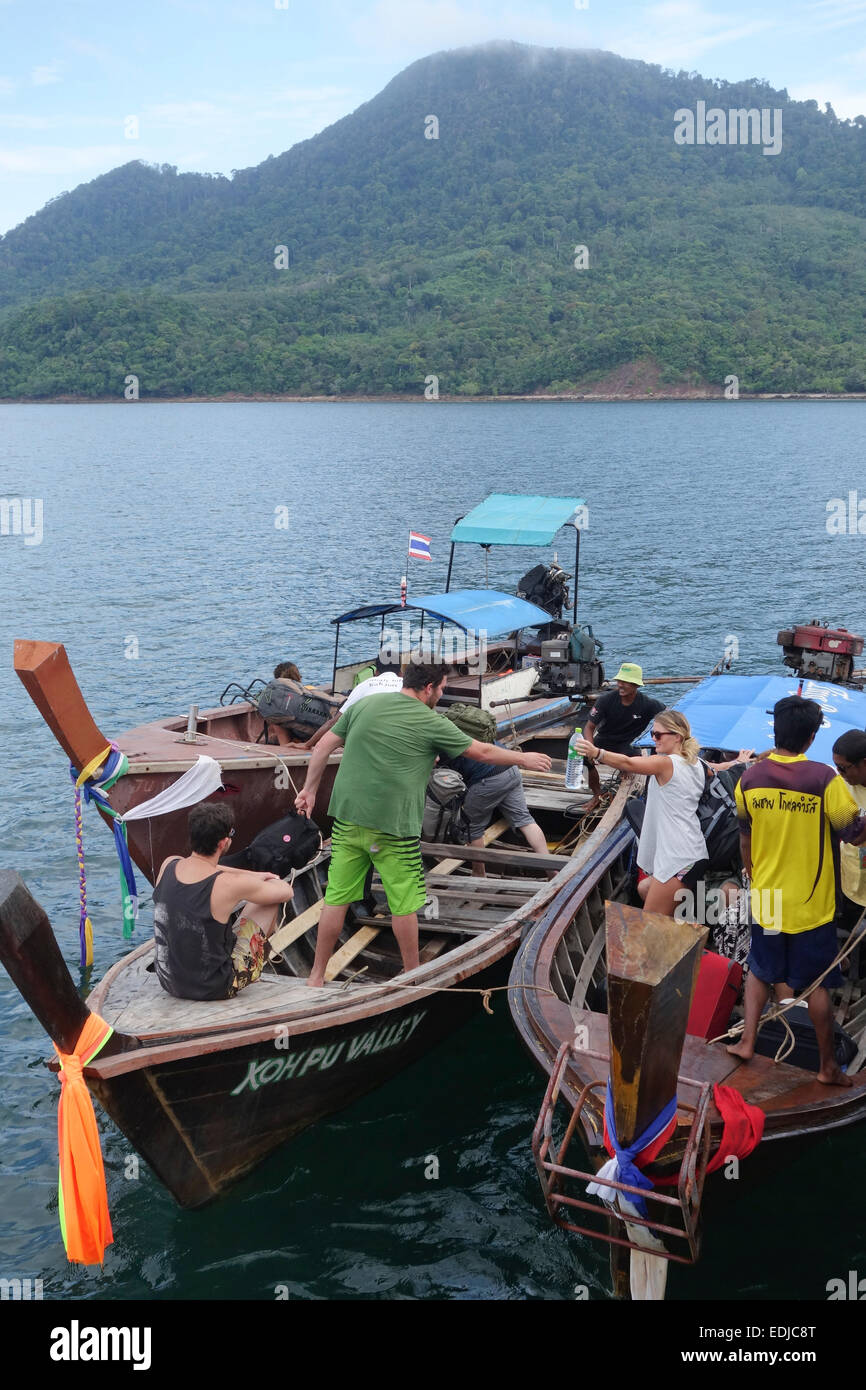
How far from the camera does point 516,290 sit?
140m

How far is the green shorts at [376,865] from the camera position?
7512 millimetres

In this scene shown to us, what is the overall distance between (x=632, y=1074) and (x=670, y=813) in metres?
2.85

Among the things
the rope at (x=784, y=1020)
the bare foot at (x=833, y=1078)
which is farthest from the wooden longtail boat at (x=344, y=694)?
the bare foot at (x=833, y=1078)

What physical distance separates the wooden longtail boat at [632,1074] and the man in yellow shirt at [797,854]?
41cm

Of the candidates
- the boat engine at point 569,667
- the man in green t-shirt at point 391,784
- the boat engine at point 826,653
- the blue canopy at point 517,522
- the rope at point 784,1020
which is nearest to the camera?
the rope at point 784,1020

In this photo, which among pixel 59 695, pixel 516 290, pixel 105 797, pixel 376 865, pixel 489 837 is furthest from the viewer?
pixel 516 290

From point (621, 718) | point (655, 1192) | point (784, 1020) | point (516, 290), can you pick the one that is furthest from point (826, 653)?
point (516, 290)

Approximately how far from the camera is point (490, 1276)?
6.96m

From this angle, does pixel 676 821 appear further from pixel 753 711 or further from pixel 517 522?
pixel 517 522

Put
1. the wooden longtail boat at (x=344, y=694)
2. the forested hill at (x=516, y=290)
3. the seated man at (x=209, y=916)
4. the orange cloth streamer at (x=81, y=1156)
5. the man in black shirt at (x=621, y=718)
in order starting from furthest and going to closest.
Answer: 1. the forested hill at (x=516, y=290)
2. the man in black shirt at (x=621, y=718)
3. the wooden longtail boat at (x=344, y=694)
4. the seated man at (x=209, y=916)
5. the orange cloth streamer at (x=81, y=1156)

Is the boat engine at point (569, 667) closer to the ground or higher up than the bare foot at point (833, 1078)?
higher up

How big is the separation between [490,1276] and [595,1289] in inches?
25.1

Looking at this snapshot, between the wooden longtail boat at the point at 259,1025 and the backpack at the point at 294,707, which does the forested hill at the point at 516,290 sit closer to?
the backpack at the point at 294,707
